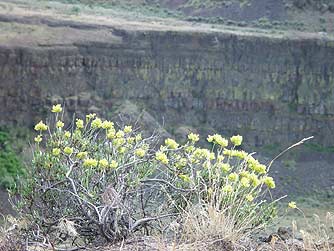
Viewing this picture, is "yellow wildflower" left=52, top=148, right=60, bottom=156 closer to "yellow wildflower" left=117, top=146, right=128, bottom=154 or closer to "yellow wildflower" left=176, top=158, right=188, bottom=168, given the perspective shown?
"yellow wildflower" left=117, top=146, right=128, bottom=154

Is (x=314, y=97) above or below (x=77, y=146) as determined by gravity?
below

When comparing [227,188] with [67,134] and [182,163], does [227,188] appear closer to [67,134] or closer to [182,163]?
[182,163]

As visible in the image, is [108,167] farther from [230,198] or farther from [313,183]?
[313,183]

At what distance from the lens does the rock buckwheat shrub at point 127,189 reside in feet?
21.3

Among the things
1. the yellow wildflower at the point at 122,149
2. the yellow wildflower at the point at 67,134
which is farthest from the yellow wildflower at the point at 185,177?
the yellow wildflower at the point at 67,134

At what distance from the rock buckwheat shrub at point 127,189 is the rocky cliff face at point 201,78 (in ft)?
62.4

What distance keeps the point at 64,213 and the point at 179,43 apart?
22.8 meters

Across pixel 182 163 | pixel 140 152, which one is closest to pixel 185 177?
pixel 182 163

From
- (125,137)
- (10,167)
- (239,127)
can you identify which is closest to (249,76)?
(239,127)

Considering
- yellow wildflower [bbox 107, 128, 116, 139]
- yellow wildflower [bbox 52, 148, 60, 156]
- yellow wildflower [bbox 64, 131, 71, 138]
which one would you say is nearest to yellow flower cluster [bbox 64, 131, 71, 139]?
yellow wildflower [bbox 64, 131, 71, 138]

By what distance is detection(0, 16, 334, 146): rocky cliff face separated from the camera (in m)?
26.7

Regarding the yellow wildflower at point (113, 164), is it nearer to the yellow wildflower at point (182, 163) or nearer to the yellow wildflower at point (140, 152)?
the yellow wildflower at point (140, 152)

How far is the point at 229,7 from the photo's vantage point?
3675cm

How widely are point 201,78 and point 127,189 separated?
884 inches
